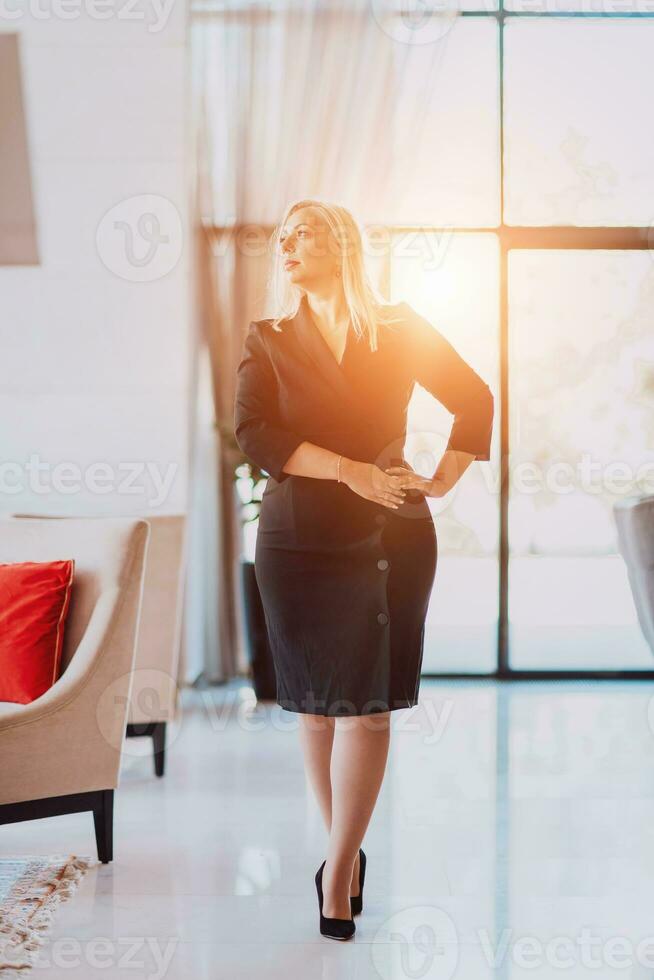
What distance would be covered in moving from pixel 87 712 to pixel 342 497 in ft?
2.69

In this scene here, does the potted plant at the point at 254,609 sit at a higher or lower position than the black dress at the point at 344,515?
lower

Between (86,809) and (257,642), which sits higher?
(86,809)

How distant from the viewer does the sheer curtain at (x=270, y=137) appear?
402 centimetres

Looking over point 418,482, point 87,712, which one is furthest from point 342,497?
point 87,712

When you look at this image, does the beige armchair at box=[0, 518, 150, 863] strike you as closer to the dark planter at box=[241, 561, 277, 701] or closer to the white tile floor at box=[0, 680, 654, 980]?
the white tile floor at box=[0, 680, 654, 980]

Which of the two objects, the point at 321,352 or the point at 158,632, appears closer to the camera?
the point at 321,352

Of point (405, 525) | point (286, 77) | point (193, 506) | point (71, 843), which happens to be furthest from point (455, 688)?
point (286, 77)

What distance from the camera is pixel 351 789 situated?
5.72ft

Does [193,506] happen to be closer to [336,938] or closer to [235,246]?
[235,246]

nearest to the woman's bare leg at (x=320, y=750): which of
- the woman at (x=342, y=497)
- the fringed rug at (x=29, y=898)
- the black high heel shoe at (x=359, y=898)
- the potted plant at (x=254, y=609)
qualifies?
the woman at (x=342, y=497)

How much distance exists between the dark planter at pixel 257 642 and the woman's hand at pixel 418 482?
2.14m

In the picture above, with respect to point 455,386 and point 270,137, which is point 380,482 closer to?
point 455,386

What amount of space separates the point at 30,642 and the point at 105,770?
14.0 inches

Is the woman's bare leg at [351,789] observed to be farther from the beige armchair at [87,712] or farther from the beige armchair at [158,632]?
the beige armchair at [158,632]
